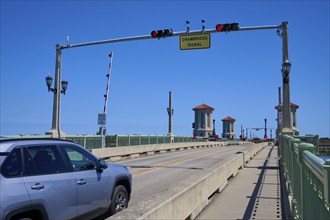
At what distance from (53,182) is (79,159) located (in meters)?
1.32

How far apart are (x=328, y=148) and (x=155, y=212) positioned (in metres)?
16.4

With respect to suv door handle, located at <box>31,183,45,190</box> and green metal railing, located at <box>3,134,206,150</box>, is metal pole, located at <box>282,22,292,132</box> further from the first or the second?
suv door handle, located at <box>31,183,45,190</box>

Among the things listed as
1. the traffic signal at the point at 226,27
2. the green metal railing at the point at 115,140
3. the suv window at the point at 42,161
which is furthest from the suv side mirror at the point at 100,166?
the traffic signal at the point at 226,27

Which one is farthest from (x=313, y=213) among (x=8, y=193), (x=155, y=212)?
(x=8, y=193)

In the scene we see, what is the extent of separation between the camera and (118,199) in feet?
26.2

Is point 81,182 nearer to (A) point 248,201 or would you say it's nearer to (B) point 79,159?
(B) point 79,159

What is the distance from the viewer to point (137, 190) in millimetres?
12352

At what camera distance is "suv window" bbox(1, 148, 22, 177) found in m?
5.37

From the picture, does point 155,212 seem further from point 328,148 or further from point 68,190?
point 328,148

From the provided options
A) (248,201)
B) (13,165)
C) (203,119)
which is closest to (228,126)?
(203,119)

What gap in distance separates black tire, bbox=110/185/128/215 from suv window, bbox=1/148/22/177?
97.9 inches

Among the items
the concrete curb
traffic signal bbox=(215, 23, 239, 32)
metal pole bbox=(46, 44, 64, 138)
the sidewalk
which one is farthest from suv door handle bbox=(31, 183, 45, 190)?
metal pole bbox=(46, 44, 64, 138)

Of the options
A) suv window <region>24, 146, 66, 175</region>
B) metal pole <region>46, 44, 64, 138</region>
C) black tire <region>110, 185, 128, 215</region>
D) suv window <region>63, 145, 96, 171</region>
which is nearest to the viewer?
suv window <region>24, 146, 66, 175</region>

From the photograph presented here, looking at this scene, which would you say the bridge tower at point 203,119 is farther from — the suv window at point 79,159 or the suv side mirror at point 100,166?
the suv window at point 79,159
